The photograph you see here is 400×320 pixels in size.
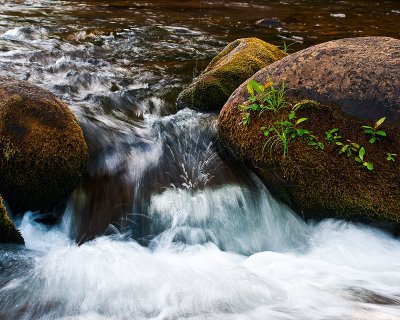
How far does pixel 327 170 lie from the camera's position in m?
4.04

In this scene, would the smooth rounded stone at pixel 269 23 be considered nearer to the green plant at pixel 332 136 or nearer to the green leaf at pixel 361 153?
the green plant at pixel 332 136

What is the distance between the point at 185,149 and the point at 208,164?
50 centimetres

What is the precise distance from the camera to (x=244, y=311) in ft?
10.6

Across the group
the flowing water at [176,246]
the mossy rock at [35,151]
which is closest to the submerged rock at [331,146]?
the flowing water at [176,246]

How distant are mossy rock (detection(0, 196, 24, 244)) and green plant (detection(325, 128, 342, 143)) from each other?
3.02 m

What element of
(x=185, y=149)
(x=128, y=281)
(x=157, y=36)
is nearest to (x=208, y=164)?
(x=185, y=149)

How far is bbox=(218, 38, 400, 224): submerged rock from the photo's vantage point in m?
3.96

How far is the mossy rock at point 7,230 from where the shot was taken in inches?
135

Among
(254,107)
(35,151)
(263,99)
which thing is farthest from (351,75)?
(35,151)

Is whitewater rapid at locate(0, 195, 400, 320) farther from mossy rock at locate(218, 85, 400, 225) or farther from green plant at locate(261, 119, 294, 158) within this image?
green plant at locate(261, 119, 294, 158)

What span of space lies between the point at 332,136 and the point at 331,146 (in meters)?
0.11

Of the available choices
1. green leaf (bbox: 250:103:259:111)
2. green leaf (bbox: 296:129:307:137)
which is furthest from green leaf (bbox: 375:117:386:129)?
green leaf (bbox: 250:103:259:111)

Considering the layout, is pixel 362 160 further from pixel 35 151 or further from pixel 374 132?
pixel 35 151

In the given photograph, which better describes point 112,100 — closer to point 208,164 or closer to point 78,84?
point 78,84
